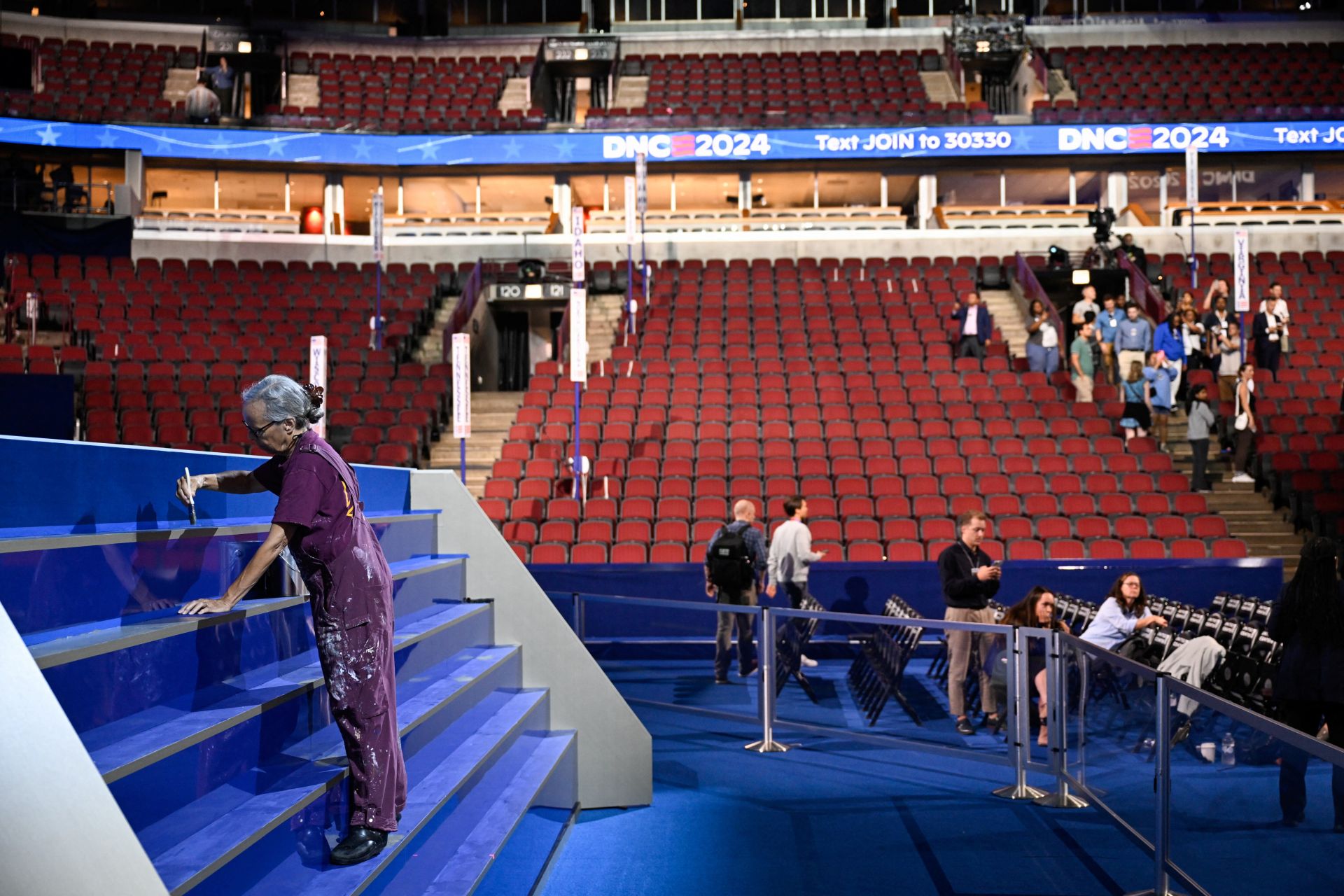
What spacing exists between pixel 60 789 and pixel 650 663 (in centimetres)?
677

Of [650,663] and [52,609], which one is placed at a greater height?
[52,609]

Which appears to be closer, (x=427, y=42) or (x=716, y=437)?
(x=716, y=437)

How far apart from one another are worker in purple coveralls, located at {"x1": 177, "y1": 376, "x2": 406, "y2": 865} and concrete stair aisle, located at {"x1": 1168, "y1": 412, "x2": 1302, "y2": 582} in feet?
34.8

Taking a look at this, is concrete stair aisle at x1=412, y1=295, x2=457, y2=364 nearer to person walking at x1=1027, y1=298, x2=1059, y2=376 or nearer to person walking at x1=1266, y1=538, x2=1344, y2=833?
person walking at x1=1027, y1=298, x2=1059, y2=376

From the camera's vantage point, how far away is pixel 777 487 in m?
12.4

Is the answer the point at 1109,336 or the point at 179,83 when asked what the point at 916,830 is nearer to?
the point at 1109,336

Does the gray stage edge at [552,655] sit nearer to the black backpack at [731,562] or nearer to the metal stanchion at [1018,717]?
the metal stanchion at [1018,717]

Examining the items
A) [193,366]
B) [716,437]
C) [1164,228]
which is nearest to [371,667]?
[716,437]

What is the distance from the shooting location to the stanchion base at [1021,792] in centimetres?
593

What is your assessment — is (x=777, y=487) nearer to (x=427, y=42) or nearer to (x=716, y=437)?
(x=716, y=437)

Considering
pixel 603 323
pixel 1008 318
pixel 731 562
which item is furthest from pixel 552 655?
pixel 1008 318

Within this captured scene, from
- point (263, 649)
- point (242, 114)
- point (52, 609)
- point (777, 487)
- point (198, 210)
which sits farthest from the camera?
point (242, 114)

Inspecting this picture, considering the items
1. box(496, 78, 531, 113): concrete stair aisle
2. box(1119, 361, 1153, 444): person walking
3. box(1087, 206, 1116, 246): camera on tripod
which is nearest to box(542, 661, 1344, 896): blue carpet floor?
box(1119, 361, 1153, 444): person walking

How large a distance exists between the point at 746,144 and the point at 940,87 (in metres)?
6.99
